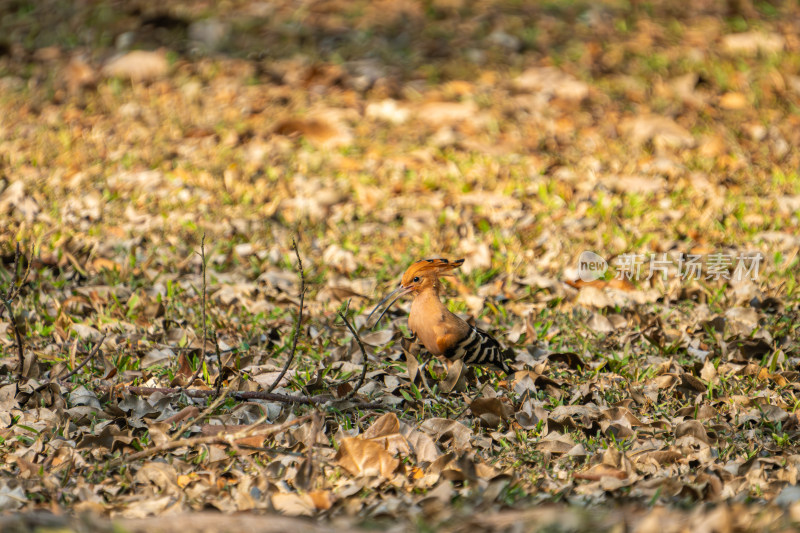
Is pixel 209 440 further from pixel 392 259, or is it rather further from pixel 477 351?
pixel 392 259

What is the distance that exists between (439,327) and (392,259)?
63.1 inches

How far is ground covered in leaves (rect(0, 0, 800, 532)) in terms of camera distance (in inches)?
113

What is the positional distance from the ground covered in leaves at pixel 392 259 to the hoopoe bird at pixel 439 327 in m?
0.12

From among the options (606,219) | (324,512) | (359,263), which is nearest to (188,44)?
(359,263)

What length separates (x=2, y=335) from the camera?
3971mm

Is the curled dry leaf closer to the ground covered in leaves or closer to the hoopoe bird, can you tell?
the ground covered in leaves

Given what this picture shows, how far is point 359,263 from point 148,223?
4.60 feet

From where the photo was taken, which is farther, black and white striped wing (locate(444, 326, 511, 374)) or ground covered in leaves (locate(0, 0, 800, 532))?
black and white striped wing (locate(444, 326, 511, 374))

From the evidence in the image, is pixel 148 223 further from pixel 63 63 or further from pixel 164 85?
pixel 63 63

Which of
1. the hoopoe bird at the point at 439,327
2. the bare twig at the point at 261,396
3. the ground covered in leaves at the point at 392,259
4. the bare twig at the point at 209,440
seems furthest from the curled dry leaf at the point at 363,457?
the hoopoe bird at the point at 439,327

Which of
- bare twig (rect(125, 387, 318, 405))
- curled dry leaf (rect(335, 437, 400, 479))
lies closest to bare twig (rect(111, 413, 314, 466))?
curled dry leaf (rect(335, 437, 400, 479))

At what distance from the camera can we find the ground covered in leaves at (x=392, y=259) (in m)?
2.88

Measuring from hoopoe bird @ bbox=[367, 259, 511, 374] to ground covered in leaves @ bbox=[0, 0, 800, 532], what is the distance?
12cm

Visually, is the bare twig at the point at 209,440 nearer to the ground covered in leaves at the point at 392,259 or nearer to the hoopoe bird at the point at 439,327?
the ground covered in leaves at the point at 392,259
